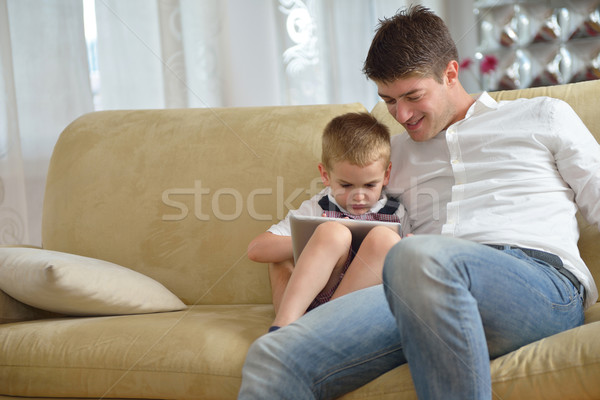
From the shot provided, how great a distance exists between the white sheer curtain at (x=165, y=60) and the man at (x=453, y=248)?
3.02ft

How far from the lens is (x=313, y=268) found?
1.26m

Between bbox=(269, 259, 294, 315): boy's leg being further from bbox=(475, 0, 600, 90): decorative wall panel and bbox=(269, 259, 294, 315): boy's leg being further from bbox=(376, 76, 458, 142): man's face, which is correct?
bbox=(475, 0, 600, 90): decorative wall panel

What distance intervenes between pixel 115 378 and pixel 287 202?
26.5 inches

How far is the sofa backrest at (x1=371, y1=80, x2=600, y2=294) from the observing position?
148 cm

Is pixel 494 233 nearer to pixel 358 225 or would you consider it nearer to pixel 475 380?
pixel 358 225

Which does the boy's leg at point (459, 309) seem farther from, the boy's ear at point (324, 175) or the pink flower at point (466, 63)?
the pink flower at point (466, 63)

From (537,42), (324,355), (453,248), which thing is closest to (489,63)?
(537,42)

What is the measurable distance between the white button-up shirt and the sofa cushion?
747mm

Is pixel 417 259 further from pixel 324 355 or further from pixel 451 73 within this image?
pixel 451 73

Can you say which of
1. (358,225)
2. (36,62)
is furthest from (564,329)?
(36,62)

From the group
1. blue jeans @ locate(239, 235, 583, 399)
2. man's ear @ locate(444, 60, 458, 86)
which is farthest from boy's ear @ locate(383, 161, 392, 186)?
blue jeans @ locate(239, 235, 583, 399)

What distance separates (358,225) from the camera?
4.28 ft

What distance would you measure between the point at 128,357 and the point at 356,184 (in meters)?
0.67

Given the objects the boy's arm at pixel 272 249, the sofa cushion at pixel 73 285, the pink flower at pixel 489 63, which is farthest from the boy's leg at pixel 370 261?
the pink flower at pixel 489 63
